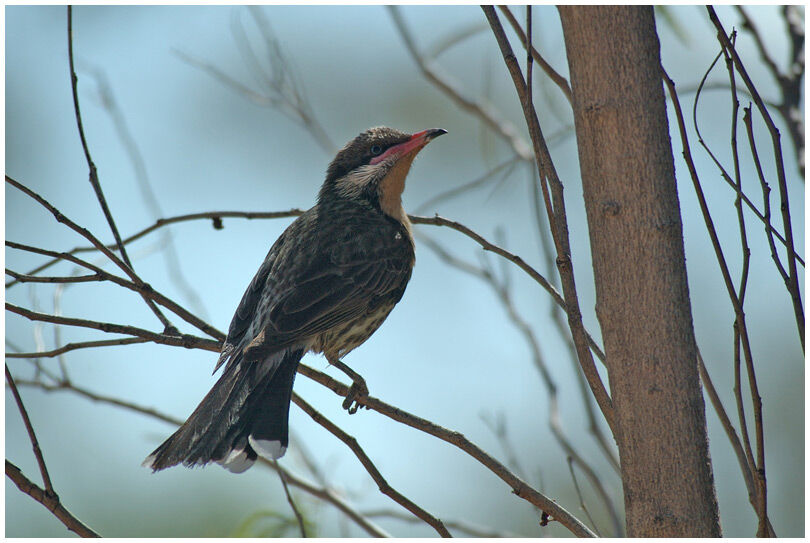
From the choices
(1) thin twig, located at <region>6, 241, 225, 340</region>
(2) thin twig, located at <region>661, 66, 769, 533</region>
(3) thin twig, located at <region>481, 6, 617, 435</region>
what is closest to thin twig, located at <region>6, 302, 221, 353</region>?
(1) thin twig, located at <region>6, 241, 225, 340</region>

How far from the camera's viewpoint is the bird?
10.1ft

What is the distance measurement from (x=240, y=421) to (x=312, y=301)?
748mm

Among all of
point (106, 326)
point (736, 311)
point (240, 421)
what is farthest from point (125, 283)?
point (736, 311)

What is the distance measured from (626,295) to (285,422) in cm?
150

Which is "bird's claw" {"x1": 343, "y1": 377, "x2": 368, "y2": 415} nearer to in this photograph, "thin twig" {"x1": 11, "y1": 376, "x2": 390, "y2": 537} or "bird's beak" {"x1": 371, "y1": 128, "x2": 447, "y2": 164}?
"thin twig" {"x1": 11, "y1": 376, "x2": 390, "y2": 537}

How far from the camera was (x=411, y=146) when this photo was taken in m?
4.45

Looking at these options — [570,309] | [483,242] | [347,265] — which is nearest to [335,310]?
[347,265]

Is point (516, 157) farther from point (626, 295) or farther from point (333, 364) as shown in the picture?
point (626, 295)

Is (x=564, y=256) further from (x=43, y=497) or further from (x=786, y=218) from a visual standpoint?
(x=43, y=497)

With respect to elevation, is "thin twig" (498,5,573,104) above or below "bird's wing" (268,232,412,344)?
above

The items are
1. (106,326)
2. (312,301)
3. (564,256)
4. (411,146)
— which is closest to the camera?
(564,256)

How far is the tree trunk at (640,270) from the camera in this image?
2.15 meters

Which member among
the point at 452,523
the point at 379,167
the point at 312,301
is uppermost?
the point at 379,167

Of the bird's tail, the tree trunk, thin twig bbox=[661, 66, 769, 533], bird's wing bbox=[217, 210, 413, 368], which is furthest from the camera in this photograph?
A: bird's wing bbox=[217, 210, 413, 368]
